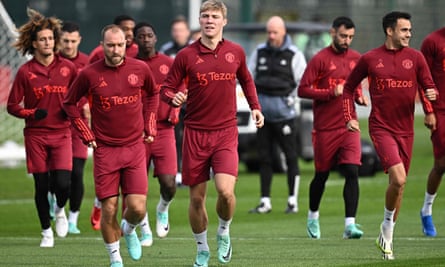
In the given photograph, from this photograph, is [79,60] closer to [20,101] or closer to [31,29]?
[31,29]

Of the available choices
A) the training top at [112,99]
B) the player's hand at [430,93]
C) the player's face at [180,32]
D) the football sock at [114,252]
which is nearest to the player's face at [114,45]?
the training top at [112,99]

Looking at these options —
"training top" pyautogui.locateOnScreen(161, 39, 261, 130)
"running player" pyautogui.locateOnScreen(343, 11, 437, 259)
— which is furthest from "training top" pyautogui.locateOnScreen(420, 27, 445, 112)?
"training top" pyautogui.locateOnScreen(161, 39, 261, 130)

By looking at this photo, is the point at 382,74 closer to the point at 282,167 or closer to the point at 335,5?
the point at 282,167

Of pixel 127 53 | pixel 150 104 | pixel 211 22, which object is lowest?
pixel 127 53

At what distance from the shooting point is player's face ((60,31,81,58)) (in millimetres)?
16672

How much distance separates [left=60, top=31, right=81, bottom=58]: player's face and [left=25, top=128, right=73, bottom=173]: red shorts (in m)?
1.75

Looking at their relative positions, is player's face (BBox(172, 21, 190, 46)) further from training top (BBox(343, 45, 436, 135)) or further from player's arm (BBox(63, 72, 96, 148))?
player's arm (BBox(63, 72, 96, 148))

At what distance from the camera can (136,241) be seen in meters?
12.5

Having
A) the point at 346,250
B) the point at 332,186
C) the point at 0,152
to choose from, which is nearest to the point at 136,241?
the point at 346,250

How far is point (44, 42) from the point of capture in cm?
1495

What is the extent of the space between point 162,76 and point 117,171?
3.02 metres

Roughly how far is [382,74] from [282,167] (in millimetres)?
13010

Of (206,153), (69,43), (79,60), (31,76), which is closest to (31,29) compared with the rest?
(31,76)

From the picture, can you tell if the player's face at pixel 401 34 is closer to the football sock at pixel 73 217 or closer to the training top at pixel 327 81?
the training top at pixel 327 81
